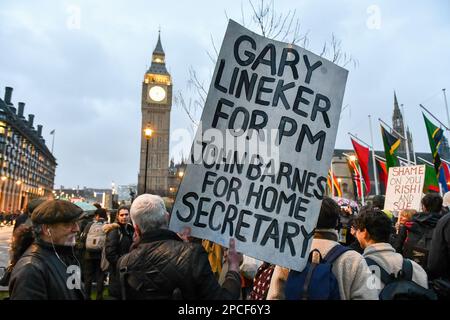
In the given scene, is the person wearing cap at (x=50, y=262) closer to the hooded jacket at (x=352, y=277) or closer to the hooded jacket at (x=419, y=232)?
the hooded jacket at (x=352, y=277)

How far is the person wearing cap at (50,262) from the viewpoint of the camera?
86.7 inches

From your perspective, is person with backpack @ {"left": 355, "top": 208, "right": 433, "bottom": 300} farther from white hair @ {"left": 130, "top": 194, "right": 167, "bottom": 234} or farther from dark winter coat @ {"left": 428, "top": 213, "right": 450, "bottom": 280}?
white hair @ {"left": 130, "top": 194, "right": 167, "bottom": 234}

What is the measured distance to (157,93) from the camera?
97.2 meters

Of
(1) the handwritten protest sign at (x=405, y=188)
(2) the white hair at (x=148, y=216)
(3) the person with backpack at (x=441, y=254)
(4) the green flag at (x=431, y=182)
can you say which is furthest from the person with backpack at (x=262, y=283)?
(4) the green flag at (x=431, y=182)

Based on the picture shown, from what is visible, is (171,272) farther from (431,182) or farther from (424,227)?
(431,182)

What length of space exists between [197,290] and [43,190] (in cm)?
13586

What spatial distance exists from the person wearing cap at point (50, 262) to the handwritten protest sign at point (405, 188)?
7814mm

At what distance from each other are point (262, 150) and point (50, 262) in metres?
1.64

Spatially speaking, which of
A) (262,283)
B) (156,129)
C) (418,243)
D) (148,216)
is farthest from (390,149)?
(156,129)

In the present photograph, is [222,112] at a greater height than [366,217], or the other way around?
[222,112]

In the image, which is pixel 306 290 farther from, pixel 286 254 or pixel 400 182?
pixel 400 182

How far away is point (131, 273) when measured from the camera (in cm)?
249

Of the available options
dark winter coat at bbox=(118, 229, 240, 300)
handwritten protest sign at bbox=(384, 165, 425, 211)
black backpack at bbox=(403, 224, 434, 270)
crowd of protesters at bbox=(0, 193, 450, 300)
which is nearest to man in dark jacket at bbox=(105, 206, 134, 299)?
crowd of protesters at bbox=(0, 193, 450, 300)
